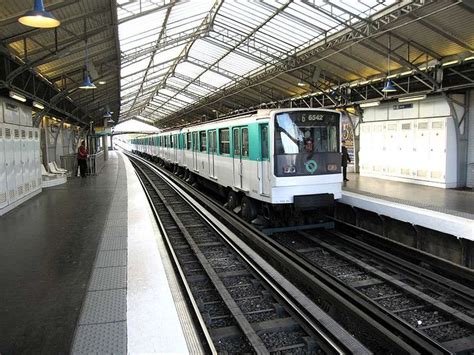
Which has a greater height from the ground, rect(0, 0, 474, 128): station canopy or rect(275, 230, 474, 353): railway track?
rect(0, 0, 474, 128): station canopy

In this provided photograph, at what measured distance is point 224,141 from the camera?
1142 cm

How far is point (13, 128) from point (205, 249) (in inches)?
241

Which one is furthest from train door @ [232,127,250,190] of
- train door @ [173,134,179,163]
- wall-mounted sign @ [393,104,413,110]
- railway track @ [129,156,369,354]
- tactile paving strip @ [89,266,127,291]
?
train door @ [173,134,179,163]

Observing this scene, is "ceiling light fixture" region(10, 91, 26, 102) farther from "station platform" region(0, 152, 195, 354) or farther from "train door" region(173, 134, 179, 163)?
"train door" region(173, 134, 179, 163)

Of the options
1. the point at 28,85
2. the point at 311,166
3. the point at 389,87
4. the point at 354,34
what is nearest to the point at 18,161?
the point at 28,85

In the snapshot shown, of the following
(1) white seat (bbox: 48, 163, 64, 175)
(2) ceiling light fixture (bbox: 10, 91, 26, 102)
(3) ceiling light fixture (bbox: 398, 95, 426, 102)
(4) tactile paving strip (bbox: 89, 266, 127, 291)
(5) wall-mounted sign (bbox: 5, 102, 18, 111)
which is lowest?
(4) tactile paving strip (bbox: 89, 266, 127, 291)

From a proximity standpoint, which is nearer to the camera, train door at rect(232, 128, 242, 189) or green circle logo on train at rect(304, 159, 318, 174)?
green circle logo on train at rect(304, 159, 318, 174)

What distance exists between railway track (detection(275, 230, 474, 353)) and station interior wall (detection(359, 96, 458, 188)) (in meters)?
6.30

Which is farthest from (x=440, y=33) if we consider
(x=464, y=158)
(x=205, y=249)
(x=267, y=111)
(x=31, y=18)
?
(x=31, y=18)

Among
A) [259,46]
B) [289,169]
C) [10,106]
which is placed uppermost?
[259,46]

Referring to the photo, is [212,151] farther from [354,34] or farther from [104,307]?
[104,307]

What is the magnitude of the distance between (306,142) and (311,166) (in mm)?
533

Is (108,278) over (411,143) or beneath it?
beneath

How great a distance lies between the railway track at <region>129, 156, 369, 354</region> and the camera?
4316 mm
